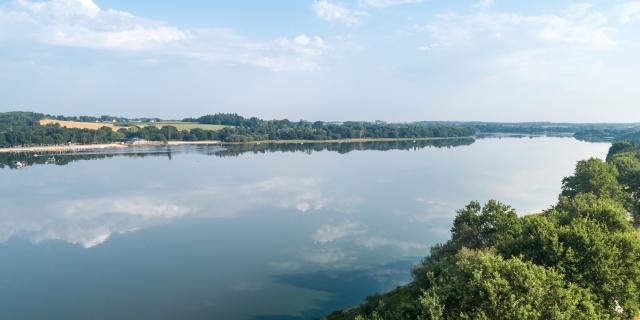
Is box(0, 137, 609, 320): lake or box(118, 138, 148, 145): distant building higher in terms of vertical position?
box(118, 138, 148, 145): distant building

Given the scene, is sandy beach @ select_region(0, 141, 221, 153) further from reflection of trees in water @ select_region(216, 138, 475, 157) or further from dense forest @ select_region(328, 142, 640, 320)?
dense forest @ select_region(328, 142, 640, 320)

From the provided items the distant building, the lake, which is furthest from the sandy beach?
the lake

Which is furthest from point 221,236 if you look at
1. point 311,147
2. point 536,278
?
point 311,147

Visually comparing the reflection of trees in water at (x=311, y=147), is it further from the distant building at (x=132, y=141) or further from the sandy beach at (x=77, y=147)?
the distant building at (x=132, y=141)

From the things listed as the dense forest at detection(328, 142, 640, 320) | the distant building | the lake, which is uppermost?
the distant building

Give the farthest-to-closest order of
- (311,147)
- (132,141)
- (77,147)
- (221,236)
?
1. (132,141)
2. (311,147)
3. (77,147)
4. (221,236)

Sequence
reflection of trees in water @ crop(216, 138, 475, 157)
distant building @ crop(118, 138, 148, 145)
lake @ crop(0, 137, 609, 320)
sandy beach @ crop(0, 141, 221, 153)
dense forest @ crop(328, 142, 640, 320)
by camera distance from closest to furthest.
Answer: dense forest @ crop(328, 142, 640, 320) → lake @ crop(0, 137, 609, 320) → sandy beach @ crop(0, 141, 221, 153) → reflection of trees in water @ crop(216, 138, 475, 157) → distant building @ crop(118, 138, 148, 145)

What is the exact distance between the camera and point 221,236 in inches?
1569

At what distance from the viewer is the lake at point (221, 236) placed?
1042 inches

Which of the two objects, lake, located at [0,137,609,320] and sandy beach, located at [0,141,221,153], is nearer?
lake, located at [0,137,609,320]

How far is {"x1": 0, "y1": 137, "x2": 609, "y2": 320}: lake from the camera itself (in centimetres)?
2647

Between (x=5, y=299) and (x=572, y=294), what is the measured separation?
31.2 meters

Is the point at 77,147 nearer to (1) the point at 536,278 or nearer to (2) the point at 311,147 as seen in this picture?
(2) the point at 311,147

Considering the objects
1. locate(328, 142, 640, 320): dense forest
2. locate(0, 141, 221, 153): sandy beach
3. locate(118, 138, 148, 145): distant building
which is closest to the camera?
locate(328, 142, 640, 320): dense forest
